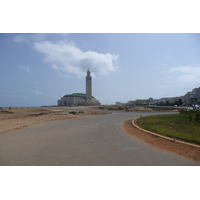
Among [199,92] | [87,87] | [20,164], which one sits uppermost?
[87,87]

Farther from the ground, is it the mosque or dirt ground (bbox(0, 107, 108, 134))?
the mosque

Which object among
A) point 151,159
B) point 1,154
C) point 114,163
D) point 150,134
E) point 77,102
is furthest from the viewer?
point 77,102

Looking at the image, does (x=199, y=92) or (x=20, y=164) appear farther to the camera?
(x=199, y=92)

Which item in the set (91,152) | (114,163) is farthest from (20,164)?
(114,163)

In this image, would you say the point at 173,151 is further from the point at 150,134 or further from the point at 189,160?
the point at 150,134

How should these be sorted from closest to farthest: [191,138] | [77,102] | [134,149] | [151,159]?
1. [151,159]
2. [134,149]
3. [191,138]
4. [77,102]

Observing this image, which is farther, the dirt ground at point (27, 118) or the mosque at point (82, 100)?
the mosque at point (82, 100)

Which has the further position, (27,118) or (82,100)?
(82,100)

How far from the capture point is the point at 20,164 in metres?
4.66

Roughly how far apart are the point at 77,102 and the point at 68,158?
12282 centimetres

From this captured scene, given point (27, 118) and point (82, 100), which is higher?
point (82, 100)

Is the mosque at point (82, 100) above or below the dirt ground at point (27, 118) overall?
above

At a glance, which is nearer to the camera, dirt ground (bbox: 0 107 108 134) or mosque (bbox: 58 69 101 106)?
dirt ground (bbox: 0 107 108 134)

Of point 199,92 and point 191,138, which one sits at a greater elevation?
point 199,92
